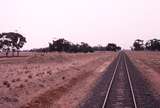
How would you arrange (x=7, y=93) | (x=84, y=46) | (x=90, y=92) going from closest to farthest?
(x=7, y=93)
(x=90, y=92)
(x=84, y=46)

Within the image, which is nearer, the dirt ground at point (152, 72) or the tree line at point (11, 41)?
the dirt ground at point (152, 72)

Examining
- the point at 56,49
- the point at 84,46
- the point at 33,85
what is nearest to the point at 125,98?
the point at 33,85

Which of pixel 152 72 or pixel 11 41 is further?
pixel 11 41

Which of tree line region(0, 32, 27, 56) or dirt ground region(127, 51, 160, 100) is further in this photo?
tree line region(0, 32, 27, 56)

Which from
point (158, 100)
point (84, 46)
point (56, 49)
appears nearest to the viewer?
point (158, 100)

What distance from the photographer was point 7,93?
749 inches

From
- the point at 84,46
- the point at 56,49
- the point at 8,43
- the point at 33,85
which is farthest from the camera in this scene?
the point at 84,46

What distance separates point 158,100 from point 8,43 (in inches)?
3543

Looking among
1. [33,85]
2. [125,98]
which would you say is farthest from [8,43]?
[125,98]

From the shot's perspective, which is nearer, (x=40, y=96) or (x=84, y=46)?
(x=40, y=96)

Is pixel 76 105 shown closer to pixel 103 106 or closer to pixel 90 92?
pixel 103 106

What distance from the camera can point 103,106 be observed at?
15.3 m

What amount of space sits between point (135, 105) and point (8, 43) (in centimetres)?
9149

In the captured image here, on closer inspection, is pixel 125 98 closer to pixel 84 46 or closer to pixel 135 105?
pixel 135 105
